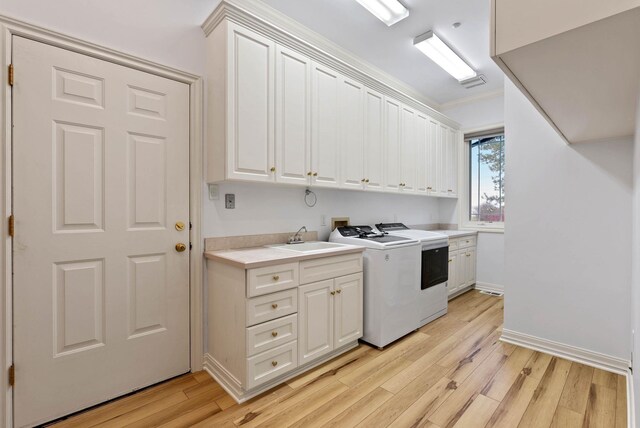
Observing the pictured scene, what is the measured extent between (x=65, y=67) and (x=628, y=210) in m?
3.80

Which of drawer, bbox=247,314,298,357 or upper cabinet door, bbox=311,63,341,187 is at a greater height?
upper cabinet door, bbox=311,63,341,187

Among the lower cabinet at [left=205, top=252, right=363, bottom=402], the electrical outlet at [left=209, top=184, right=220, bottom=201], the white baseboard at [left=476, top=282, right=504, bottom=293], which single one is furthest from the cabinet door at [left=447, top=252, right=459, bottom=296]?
the electrical outlet at [left=209, top=184, right=220, bottom=201]

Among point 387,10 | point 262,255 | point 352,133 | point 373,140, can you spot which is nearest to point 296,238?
point 262,255

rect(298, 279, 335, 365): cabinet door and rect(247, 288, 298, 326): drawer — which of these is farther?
rect(298, 279, 335, 365): cabinet door

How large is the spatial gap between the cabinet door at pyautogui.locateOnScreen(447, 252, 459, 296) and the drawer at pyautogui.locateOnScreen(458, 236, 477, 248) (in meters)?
0.25

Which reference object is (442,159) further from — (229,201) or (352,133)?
(229,201)

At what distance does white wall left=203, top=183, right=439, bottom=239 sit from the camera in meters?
2.26

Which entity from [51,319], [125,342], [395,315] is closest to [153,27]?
[51,319]

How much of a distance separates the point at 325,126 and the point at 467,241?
110 inches

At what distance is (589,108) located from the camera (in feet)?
4.90

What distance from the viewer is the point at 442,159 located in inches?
164

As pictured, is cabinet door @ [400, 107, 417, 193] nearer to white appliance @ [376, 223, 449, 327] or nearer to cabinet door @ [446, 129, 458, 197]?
white appliance @ [376, 223, 449, 327]

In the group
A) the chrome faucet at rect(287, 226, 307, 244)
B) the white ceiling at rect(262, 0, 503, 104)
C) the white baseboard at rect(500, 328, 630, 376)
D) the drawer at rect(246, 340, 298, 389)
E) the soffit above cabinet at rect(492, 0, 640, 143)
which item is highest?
the white ceiling at rect(262, 0, 503, 104)

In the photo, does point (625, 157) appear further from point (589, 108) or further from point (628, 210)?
point (589, 108)
